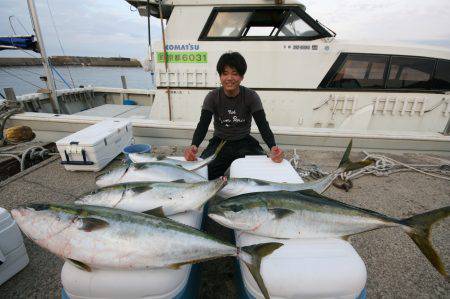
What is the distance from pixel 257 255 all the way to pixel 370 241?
2065mm

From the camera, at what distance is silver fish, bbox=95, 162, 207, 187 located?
2.27m

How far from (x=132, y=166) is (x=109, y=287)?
1229 mm

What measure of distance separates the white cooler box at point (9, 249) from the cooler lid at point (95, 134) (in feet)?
6.39

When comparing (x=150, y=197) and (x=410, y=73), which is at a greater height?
(x=410, y=73)

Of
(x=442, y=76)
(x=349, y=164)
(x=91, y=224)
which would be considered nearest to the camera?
(x=91, y=224)

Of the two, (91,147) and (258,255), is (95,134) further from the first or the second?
(258,255)

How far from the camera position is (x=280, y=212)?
164cm

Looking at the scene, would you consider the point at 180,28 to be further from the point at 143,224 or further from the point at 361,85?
the point at 143,224

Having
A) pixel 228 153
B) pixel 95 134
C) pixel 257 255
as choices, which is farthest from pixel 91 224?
pixel 95 134

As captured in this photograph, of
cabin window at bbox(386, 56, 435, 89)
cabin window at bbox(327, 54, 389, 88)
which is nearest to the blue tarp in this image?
cabin window at bbox(327, 54, 389, 88)

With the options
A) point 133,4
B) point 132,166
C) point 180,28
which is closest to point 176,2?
point 180,28

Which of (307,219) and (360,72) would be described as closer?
(307,219)

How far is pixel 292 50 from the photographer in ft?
18.1

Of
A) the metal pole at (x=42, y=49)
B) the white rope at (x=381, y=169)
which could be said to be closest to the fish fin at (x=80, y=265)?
the white rope at (x=381, y=169)
